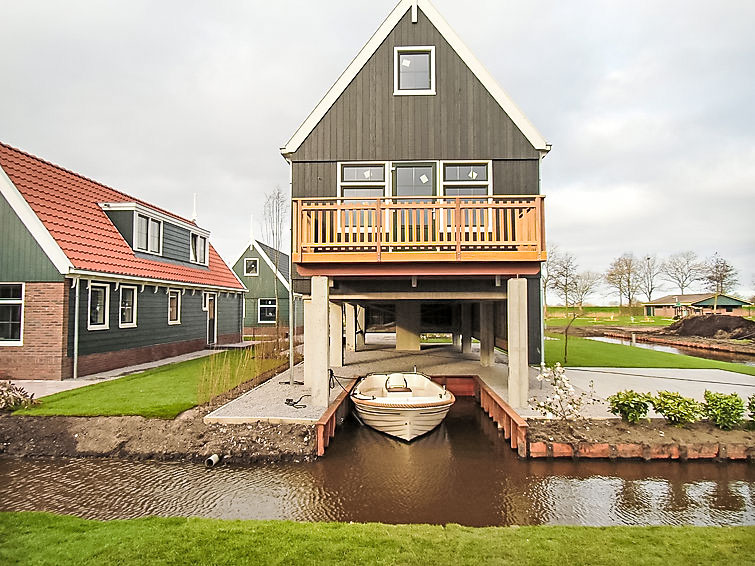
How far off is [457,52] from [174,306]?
13.6 m

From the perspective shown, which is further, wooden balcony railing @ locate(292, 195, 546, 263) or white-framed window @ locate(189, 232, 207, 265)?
white-framed window @ locate(189, 232, 207, 265)

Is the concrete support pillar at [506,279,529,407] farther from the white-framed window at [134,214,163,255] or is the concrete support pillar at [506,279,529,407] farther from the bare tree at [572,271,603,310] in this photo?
the bare tree at [572,271,603,310]

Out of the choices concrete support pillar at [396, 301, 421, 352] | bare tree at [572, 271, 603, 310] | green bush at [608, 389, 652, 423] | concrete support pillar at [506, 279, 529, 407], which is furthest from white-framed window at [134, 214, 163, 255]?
bare tree at [572, 271, 603, 310]

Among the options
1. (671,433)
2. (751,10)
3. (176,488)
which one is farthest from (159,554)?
(751,10)

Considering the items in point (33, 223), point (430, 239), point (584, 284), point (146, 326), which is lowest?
point (146, 326)

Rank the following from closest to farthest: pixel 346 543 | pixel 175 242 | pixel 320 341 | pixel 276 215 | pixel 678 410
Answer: pixel 346 543, pixel 678 410, pixel 320 341, pixel 175 242, pixel 276 215

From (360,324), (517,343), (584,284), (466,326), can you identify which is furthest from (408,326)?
(584,284)

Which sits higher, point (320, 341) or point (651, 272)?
point (651, 272)

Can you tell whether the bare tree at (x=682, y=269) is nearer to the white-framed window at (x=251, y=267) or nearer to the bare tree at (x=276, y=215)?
the white-framed window at (x=251, y=267)

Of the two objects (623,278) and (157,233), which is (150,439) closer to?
(157,233)

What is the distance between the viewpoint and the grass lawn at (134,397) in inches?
350

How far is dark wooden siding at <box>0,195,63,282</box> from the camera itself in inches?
480

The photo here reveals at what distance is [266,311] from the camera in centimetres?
2970

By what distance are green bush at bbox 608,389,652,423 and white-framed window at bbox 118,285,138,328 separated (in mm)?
13843
